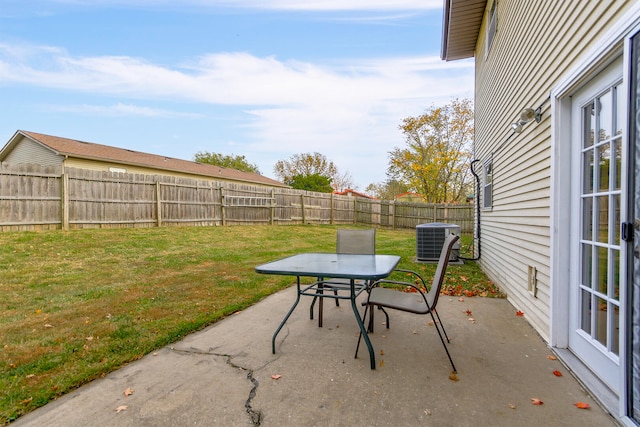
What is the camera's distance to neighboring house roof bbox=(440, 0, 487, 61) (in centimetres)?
595

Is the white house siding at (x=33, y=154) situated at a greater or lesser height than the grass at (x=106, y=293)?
greater

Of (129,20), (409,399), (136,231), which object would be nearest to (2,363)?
(409,399)

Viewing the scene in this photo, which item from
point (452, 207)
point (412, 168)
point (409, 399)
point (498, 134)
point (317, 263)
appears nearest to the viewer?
point (409, 399)

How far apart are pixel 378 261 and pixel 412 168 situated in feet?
56.2

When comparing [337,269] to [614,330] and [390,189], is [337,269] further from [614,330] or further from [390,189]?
[390,189]

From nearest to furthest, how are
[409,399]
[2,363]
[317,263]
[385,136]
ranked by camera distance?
[409,399] < [2,363] < [317,263] < [385,136]

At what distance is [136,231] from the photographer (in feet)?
29.2

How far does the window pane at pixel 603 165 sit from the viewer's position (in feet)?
6.68

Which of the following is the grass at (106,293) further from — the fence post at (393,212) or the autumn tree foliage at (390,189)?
the autumn tree foliage at (390,189)

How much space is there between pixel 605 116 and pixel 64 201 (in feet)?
34.8

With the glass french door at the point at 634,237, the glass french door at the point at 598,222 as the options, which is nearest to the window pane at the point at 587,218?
the glass french door at the point at 598,222

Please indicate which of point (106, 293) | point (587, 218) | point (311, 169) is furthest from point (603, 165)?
point (311, 169)

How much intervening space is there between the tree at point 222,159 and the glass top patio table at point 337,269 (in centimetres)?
3144

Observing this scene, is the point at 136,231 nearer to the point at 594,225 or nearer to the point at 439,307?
the point at 439,307
